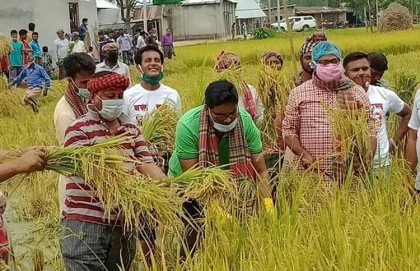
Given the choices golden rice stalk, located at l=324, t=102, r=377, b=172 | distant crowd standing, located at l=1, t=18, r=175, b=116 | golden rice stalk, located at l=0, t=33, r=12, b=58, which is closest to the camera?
golden rice stalk, located at l=324, t=102, r=377, b=172

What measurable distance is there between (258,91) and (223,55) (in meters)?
0.38

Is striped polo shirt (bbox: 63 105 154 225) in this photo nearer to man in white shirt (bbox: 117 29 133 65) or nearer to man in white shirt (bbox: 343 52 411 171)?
man in white shirt (bbox: 343 52 411 171)

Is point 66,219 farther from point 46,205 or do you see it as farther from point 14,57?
point 14,57

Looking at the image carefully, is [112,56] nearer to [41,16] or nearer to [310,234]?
[310,234]

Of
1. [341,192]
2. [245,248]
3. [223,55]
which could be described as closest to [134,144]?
[245,248]

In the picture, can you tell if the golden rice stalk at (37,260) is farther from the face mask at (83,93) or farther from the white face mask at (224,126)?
the white face mask at (224,126)

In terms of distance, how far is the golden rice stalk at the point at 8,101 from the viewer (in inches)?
447

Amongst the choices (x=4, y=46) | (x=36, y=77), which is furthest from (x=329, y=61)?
(x=4, y=46)

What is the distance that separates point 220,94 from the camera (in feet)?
11.6

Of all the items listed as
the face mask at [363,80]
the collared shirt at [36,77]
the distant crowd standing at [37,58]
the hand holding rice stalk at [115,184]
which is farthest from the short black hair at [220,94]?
the collared shirt at [36,77]

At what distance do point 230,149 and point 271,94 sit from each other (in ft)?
5.95

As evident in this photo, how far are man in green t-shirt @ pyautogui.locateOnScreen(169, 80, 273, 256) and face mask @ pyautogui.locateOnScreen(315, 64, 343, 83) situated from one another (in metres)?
0.56

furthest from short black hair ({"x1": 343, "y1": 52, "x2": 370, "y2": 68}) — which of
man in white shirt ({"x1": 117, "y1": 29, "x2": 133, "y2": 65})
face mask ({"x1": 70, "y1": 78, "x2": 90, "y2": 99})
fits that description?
man in white shirt ({"x1": 117, "y1": 29, "x2": 133, "y2": 65})

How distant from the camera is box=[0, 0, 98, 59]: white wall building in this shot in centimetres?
2142
